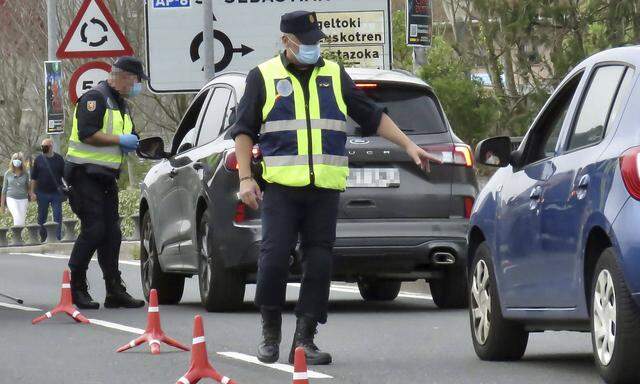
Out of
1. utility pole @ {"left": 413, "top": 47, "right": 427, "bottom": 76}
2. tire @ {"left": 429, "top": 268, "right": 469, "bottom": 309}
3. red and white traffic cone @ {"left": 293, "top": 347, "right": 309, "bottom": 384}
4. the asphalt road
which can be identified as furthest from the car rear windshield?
utility pole @ {"left": 413, "top": 47, "right": 427, "bottom": 76}

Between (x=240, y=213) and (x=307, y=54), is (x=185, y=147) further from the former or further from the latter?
(x=307, y=54)

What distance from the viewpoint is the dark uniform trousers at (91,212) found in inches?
553

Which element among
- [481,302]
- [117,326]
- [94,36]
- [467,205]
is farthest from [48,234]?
[481,302]

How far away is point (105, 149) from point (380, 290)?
2572mm

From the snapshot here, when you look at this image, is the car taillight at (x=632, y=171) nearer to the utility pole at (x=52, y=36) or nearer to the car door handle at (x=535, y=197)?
the car door handle at (x=535, y=197)

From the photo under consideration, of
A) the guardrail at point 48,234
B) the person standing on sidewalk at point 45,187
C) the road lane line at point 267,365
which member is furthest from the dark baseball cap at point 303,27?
the person standing on sidewalk at point 45,187

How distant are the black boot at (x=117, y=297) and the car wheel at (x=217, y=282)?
3.13 feet

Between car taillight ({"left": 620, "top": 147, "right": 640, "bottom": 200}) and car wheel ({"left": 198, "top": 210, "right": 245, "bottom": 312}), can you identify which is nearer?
car taillight ({"left": 620, "top": 147, "right": 640, "bottom": 200})

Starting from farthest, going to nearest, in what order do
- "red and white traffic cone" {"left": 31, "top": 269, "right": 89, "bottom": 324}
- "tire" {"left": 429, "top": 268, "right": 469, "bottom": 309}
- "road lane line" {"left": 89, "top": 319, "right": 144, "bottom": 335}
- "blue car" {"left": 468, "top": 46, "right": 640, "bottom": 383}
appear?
1. "tire" {"left": 429, "top": 268, "right": 469, "bottom": 309}
2. "red and white traffic cone" {"left": 31, "top": 269, "right": 89, "bottom": 324}
3. "road lane line" {"left": 89, "top": 319, "right": 144, "bottom": 335}
4. "blue car" {"left": 468, "top": 46, "right": 640, "bottom": 383}

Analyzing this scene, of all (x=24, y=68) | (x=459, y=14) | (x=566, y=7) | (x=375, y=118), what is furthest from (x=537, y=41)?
(x=24, y=68)

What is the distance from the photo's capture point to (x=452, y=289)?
1350 cm

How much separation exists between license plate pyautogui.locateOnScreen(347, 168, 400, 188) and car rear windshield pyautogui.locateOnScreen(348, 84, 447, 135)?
1.43ft

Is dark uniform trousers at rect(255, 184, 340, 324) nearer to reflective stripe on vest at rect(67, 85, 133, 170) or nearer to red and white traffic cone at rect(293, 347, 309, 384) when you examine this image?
red and white traffic cone at rect(293, 347, 309, 384)

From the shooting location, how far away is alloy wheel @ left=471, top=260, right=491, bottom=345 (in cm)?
983
